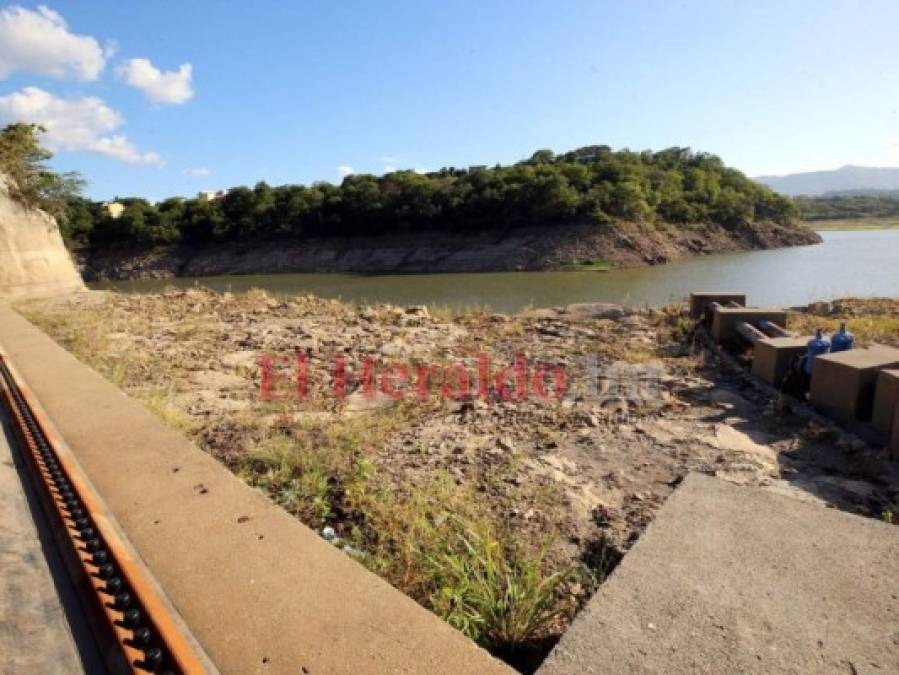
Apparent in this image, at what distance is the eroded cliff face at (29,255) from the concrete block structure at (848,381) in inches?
613

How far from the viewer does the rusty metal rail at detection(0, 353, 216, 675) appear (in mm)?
1580

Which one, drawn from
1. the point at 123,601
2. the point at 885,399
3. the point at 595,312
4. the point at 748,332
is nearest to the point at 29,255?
the point at 595,312

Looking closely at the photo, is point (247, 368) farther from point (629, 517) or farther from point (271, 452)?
point (629, 517)

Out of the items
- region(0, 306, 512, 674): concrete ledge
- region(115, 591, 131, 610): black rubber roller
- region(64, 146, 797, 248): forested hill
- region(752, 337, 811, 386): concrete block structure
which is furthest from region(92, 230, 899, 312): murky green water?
region(115, 591, 131, 610): black rubber roller

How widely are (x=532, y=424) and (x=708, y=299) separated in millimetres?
5876

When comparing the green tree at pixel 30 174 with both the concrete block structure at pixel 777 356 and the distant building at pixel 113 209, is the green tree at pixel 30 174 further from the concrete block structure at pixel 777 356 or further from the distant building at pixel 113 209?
the distant building at pixel 113 209

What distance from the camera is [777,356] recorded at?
619 cm

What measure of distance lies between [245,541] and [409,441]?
2318 millimetres

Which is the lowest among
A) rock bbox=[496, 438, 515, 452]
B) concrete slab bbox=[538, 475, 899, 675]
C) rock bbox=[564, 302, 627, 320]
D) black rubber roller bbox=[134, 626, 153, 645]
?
rock bbox=[564, 302, 627, 320]

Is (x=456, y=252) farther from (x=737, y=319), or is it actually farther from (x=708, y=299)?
(x=737, y=319)

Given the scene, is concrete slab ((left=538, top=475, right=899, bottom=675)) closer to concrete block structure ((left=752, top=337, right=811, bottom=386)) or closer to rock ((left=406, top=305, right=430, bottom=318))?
concrete block structure ((left=752, top=337, right=811, bottom=386))

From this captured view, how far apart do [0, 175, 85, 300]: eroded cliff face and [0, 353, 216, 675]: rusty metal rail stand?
13.5m

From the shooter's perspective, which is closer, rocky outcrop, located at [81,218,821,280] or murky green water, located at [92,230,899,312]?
murky green water, located at [92,230,899,312]

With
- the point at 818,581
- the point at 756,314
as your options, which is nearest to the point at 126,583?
the point at 818,581
